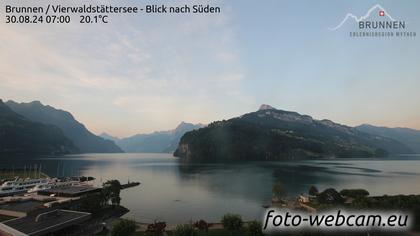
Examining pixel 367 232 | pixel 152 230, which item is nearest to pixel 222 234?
pixel 152 230

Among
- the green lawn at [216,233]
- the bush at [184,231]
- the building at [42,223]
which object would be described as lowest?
the green lawn at [216,233]

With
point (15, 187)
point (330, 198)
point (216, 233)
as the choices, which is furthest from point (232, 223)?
point (15, 187)

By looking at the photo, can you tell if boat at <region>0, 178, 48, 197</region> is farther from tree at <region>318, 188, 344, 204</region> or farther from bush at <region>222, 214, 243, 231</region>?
tree at <region>318, 188, 344, 204</region>

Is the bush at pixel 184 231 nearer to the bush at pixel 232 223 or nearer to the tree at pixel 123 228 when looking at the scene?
the bush at pixel 232 223

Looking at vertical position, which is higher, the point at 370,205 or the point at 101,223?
the point at 370,205

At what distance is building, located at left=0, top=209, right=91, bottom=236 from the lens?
3856cm

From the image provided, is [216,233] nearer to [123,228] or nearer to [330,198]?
[123,228]

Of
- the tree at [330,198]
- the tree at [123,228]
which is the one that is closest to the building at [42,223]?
the tree at [123,228]

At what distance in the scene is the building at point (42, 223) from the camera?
38556mm

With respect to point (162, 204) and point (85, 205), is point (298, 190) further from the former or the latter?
point (85, 205)

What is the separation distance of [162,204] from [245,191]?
28770mm

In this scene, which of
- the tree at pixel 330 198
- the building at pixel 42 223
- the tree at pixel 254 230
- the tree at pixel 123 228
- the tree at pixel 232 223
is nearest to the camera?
the building at pixel 42 223

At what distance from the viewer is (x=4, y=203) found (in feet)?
216

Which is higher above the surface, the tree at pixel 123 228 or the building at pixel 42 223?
the building at pixel 42 223
